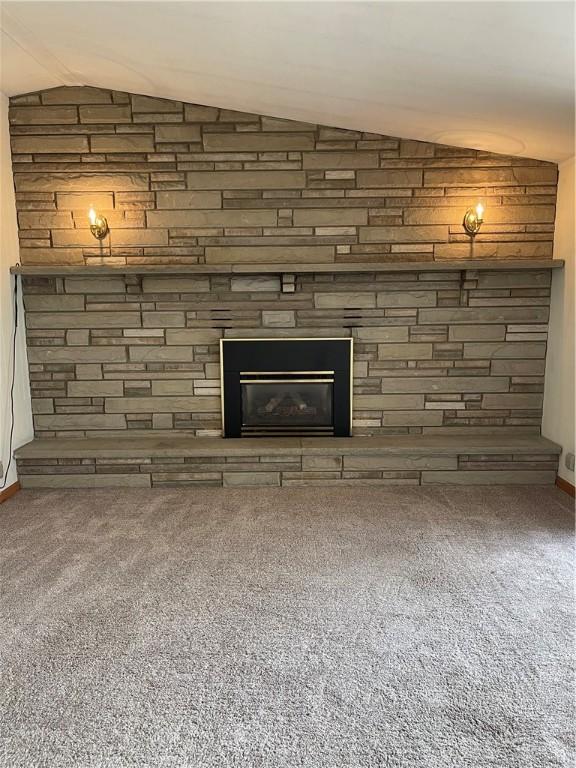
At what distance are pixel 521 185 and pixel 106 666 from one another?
11.5 feet

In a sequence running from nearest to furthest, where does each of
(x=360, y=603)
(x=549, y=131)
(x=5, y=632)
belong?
(x=5, y=632) < (x=360, y=603) < (x=549, y=131)

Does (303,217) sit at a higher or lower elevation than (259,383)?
higher

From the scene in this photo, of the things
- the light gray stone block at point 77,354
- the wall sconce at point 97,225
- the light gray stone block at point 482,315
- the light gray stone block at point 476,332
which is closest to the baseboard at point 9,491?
the light gray stone block at point 77,354

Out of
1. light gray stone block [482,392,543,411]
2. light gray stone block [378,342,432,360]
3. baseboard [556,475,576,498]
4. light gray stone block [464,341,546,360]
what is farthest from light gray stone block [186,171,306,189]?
baseboard [556,475,576,498]

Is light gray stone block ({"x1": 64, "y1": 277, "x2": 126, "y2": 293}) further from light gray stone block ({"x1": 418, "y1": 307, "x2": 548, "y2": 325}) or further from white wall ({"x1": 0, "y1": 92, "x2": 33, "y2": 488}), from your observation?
light gray stone block ({"x1": 418, "y1": 307, "x2": 548, "y2": 325})

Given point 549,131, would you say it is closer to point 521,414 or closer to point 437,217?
point 437,217

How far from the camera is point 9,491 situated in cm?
314

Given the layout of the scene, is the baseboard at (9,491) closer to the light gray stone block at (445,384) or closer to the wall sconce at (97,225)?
the wall sconce at (97,225)

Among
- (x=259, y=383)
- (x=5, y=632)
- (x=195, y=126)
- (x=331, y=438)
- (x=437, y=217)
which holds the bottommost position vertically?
(x=5, y=632)

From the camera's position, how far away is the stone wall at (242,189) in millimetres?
3209

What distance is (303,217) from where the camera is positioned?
10.8ft

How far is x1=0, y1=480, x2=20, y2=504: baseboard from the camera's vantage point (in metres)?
3.07

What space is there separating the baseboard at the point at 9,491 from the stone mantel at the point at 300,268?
138cm

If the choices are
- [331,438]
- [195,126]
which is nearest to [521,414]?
[331,438]
